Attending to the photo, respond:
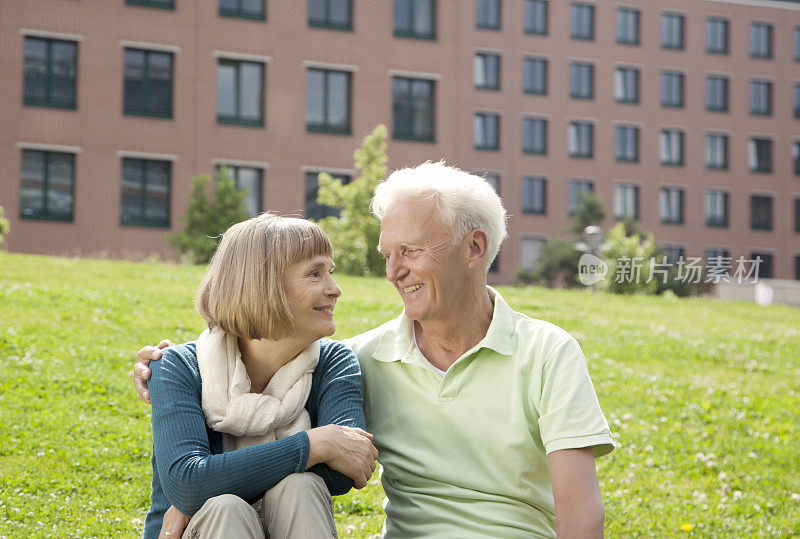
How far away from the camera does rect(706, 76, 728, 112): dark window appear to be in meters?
52.4

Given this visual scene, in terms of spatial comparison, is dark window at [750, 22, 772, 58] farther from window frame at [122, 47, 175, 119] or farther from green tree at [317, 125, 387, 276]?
green tree at [317, 125, 387, 276]

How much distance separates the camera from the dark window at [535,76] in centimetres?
4969

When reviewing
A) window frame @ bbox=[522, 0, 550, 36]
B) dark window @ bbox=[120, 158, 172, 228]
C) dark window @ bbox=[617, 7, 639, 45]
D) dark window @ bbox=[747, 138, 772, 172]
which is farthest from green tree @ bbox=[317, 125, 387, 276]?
dark window @ bbox=[747, 138, 772, 172]

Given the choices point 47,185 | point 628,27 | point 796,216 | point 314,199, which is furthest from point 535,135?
point 47,185

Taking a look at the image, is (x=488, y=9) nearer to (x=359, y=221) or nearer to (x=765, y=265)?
(x=765, y=265)

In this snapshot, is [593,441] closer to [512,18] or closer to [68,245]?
[68,245]

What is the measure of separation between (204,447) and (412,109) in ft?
96.2

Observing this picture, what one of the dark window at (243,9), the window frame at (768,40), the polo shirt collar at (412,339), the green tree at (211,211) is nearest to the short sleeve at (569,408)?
the polo shirt collar at (412,339)

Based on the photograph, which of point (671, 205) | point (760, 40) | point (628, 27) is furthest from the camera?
point (760, 40)

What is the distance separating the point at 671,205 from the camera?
169 ft

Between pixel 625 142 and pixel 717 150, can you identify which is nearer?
pixel 625 142

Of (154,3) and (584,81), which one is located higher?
(584,81)

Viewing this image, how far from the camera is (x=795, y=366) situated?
11.1 meters

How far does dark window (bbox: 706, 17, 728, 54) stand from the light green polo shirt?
53.6 meters
